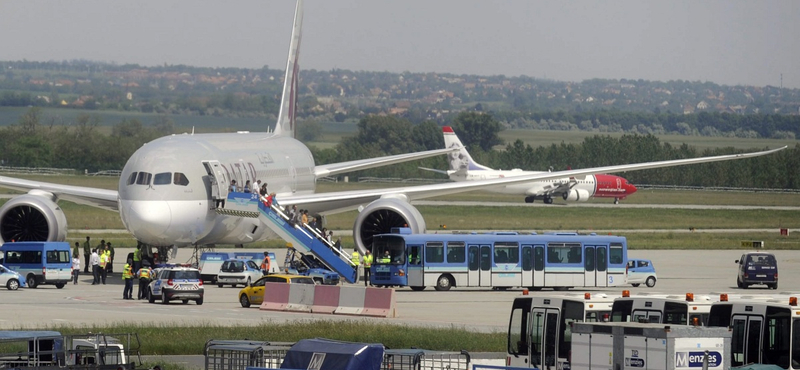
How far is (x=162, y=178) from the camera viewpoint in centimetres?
3978

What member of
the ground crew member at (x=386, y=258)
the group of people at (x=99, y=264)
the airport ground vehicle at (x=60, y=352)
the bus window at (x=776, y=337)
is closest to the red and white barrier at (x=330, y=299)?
the ground crew member at (x=386, y=258)

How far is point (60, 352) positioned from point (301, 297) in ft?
59.6

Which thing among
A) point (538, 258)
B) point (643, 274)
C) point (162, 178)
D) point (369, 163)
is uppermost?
point (369, 163)

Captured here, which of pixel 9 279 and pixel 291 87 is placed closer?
pixel 9 279

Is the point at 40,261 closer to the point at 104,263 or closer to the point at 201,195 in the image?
the point at 104,263

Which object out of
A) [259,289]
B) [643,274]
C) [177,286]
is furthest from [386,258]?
[643,274]

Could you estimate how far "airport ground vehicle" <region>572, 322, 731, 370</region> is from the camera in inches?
629

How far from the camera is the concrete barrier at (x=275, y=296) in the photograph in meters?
35.0

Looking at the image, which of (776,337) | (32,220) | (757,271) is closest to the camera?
(776,337)

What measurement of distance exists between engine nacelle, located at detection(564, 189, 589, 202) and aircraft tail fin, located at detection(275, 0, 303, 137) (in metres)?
50.0

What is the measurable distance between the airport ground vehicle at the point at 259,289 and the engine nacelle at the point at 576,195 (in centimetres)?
7193

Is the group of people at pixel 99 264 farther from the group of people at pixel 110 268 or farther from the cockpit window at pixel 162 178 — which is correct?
the cockpit window at pixel 162 178

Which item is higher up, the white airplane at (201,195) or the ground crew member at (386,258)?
the white airplane at (201,195)

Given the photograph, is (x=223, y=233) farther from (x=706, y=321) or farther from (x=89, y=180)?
(x=89, y=180)
